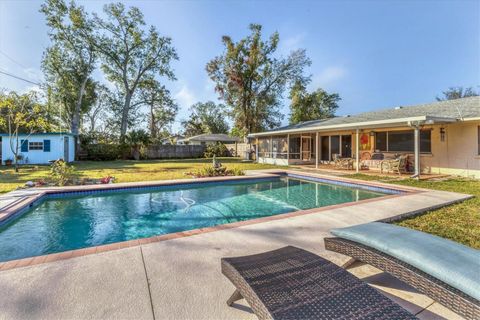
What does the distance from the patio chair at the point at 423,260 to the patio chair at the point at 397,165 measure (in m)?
10.2

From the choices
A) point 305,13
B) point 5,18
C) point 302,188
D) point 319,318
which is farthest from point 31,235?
point 5,18

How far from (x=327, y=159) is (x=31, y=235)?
53.6ft

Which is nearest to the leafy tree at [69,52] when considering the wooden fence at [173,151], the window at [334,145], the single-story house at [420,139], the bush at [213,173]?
the wooden fence at [173,151]

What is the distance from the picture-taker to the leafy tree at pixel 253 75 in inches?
1001

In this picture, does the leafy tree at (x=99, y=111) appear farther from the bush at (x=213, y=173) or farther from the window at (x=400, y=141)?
the window at (x=400, y=141)

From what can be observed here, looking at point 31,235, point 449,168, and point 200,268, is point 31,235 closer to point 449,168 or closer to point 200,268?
point 200,268

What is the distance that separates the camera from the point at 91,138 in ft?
72.5

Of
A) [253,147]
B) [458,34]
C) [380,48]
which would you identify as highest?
[380,48]

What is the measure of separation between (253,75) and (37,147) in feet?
63.7

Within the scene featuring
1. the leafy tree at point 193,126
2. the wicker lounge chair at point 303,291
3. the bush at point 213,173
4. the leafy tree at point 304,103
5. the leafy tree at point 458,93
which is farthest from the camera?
the leafy tree at point 193,126

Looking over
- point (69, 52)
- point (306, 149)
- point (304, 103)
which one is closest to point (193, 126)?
point (304, 103)

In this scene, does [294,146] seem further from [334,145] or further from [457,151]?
[457,151]

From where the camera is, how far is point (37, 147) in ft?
57.2

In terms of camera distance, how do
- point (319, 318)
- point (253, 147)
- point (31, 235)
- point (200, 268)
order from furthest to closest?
point (253, 147)
point (31, 235)
point (200, 268)
point (319, 318)
